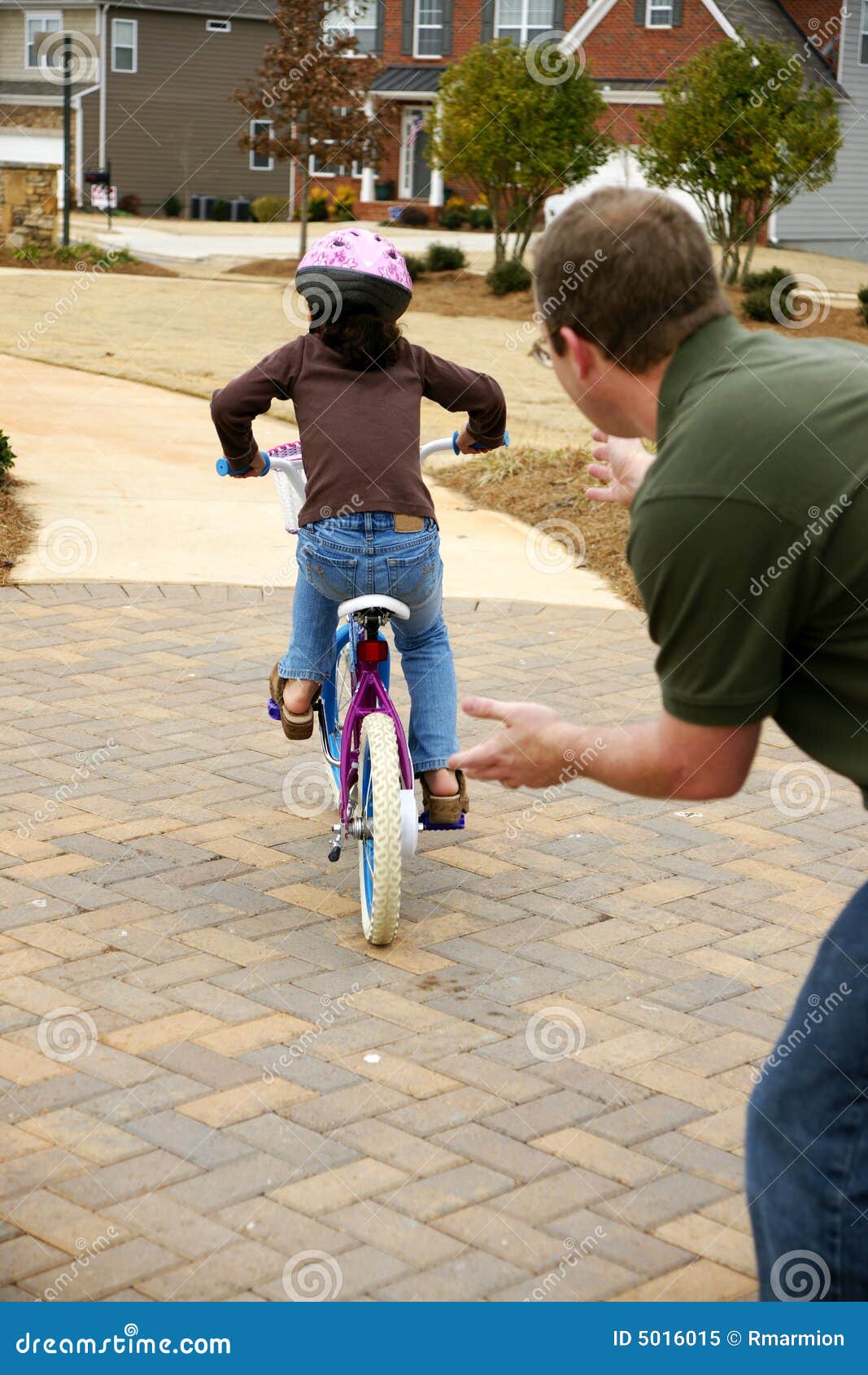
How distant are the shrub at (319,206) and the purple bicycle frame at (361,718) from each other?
131ft

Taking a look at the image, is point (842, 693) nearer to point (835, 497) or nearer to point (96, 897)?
point (835, 497)

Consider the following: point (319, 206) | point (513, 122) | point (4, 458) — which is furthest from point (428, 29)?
point (4, 458)

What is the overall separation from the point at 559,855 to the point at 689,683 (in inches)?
125

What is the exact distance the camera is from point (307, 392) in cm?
470

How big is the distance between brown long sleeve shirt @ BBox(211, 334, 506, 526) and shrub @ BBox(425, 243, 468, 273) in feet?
81.6

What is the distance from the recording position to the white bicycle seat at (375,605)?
4.52 m

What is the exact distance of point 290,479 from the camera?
4.88 m

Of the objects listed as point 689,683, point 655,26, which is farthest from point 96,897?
point 655,26

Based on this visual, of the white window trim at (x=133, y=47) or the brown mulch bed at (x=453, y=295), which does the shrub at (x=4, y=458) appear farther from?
the white window trim at (x=133, y=47)

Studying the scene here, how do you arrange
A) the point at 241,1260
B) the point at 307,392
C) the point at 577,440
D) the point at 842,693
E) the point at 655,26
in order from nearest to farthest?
1. the point at 842,693
2. the point at 241,1260
3. the point at 307,392
4. the point at 577,440
5. the point at 655,26

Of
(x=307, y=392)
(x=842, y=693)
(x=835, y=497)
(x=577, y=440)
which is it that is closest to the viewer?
(x=835, y=497)
